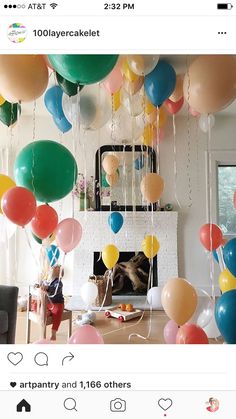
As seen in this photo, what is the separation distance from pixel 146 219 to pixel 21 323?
1.57 meters

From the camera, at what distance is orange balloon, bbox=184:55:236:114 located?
736mm

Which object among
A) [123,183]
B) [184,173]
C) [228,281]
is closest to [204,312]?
[228,281]

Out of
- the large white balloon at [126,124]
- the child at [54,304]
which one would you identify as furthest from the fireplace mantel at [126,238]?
the large white balloon at [126,124]

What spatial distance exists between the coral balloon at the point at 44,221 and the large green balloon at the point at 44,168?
14 cm

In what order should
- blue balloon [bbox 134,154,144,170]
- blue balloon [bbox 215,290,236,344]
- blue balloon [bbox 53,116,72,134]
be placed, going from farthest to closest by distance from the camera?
blue balloon [bbox 134,154,144,170]
blue balloon [bbox 53,116,72,134]
blue balloon [bbox 215,290,236,344]

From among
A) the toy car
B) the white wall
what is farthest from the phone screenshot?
the white wall

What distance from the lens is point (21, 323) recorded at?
92.5 inches

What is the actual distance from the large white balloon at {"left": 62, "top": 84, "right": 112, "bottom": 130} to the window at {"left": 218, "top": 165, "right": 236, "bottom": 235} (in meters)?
2.24

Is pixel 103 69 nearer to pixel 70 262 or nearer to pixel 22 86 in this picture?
pixel 22 86
